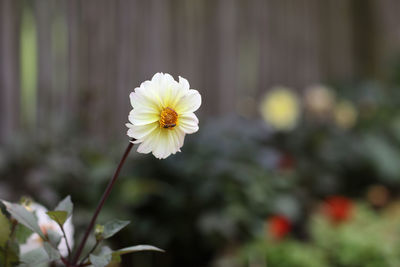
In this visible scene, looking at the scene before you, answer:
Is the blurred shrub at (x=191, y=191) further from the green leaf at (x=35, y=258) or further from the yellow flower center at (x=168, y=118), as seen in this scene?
the yellow flower center at (x=168, y=118)

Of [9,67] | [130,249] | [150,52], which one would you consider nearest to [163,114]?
[130,249]

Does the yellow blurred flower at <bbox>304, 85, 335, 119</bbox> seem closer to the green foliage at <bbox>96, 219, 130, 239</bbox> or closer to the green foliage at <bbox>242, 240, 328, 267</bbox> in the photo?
the green foliage at <bbox>242, 240, 328, 267</bbox>

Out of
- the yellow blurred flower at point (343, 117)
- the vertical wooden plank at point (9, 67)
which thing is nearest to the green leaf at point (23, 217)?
the vertical wooden plank at point (9, 67)

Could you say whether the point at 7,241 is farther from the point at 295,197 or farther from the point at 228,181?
the point at 295,197

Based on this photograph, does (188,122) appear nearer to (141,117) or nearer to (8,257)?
(141,117)

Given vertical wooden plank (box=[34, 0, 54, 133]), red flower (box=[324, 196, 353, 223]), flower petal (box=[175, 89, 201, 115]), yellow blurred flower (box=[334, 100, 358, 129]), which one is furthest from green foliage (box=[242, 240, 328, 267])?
yellow blurred flower (box=[334, 100, 358, 129])
